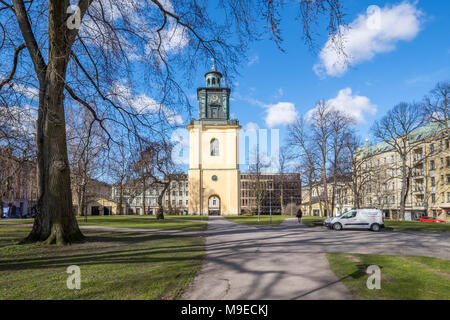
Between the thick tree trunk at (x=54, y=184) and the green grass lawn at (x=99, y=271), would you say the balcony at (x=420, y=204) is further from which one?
the thick tree trunk at (x=54, y=184)

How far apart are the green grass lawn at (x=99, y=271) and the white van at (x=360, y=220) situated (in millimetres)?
13559

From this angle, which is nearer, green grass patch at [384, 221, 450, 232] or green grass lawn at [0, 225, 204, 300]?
green grass lawn at [0, 225, 204, 300]

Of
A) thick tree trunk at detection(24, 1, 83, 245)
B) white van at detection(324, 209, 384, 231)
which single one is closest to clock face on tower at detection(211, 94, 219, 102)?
white van at detection(324, 209, 384, 231)

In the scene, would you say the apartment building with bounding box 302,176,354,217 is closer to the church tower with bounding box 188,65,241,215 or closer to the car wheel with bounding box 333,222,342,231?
the church tower with bounding box 188,65,241,215

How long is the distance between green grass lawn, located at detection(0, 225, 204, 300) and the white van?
13559 millimetres

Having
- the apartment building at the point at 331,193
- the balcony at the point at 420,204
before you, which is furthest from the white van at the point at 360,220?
the balcony at the point at 420,204

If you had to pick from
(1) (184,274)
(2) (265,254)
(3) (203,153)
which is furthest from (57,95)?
(3) (203,153)

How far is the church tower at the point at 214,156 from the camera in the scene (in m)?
49.8

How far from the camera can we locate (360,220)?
2006cm

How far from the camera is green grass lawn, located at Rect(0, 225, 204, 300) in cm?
503

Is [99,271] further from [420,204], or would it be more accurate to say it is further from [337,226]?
[420,204]

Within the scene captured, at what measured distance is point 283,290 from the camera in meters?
5.32

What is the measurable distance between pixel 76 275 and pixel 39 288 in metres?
0.75
